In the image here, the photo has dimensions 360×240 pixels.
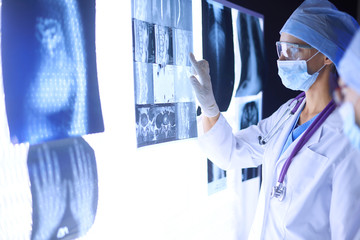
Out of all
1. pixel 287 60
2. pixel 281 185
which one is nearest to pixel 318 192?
pixel 281 185

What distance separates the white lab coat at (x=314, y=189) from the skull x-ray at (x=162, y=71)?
163 millimetres

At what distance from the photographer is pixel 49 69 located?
0.77 metres

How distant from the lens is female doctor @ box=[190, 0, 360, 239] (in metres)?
0.91

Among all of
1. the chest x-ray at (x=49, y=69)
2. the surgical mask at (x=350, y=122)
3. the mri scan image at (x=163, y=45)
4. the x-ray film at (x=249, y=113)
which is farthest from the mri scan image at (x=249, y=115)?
the surgical mask at (x=350, y=122)

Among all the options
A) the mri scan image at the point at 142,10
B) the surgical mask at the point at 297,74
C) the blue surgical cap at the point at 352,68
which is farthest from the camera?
the surgical mask at the point at 297,74

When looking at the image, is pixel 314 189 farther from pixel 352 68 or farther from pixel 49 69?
pixel 49 69

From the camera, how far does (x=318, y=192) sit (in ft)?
3.11

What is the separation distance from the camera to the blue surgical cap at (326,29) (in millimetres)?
1068

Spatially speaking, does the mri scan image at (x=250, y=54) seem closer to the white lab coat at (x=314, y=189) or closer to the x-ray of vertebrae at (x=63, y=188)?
the white lab coat at (x=314, y=189)

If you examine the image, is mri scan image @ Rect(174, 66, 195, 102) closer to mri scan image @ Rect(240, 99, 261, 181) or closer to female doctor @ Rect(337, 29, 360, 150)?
mri scan image @ Rect(240, 99, 261, 181)

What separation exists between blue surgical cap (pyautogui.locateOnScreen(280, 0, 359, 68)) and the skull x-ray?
15.9 inches

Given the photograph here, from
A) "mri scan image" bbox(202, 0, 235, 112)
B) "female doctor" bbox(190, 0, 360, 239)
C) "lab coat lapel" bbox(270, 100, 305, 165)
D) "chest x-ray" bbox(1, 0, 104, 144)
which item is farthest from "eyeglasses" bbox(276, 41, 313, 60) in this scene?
"chest x-ray" bbox(1, 0, 104, 144)

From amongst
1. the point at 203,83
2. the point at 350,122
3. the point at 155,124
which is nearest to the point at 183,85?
the point at 203,83

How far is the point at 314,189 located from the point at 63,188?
74cm
